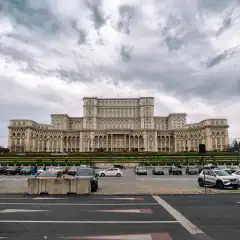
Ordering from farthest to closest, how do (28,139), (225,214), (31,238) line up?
1. (28,139)
2. (225,214)
3. (31,238)

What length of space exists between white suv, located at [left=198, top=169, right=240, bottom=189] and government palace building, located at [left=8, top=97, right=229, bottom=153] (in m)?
126

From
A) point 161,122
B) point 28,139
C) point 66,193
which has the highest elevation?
point 161,122

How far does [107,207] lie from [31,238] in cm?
597

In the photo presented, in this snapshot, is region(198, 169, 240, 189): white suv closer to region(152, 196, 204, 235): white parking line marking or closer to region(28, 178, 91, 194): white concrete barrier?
region(28, 178, 91, 194): white concrete barrier

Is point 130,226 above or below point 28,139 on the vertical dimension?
below

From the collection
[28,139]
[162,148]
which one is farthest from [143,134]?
[28,139]

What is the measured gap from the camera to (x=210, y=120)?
497 feet

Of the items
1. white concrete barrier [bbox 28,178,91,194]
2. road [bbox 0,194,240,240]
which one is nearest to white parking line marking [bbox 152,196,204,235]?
road [bbox 0,194,240,240]

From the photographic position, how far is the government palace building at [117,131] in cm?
15162

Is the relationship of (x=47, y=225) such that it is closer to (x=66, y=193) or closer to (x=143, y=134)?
(x=66, y=193)

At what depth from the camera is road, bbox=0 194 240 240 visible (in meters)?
8.38

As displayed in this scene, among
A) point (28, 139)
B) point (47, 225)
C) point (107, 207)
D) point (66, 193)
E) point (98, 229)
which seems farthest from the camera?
point (28, 139)

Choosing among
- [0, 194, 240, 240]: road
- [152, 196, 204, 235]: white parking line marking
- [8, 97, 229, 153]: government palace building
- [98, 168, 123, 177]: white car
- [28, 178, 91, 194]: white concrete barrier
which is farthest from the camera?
[8, 97, 229, 153]: government palace building

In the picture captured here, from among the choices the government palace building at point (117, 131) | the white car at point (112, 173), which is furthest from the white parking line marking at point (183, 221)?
the government palace building at point (117, 131)
